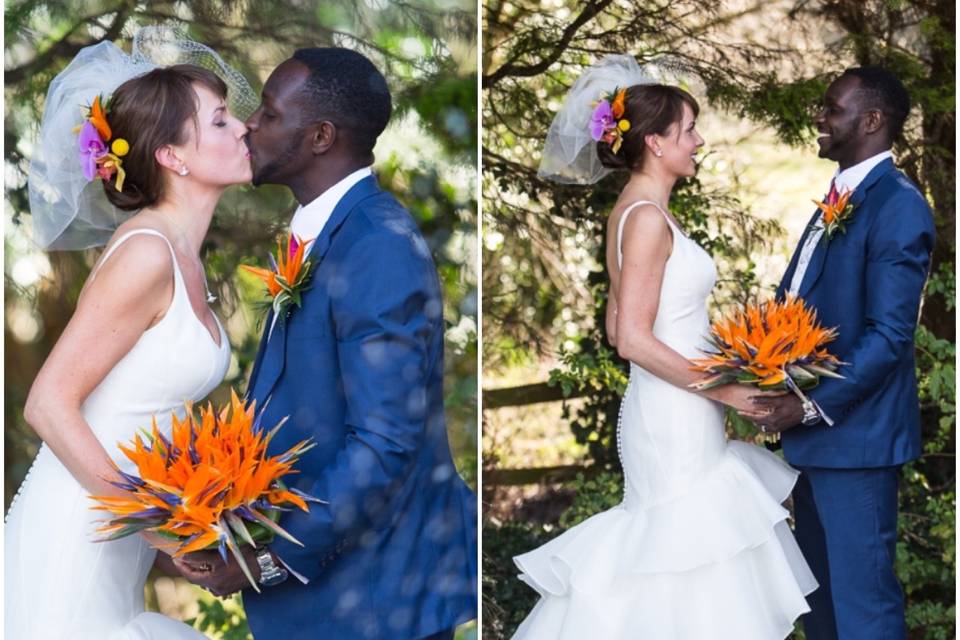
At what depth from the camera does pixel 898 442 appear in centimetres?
413

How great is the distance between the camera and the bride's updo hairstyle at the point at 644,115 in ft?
14.0

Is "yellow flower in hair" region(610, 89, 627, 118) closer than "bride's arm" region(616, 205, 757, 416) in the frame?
No

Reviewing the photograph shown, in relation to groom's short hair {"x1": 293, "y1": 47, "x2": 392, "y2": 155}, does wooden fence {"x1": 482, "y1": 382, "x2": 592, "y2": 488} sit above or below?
below

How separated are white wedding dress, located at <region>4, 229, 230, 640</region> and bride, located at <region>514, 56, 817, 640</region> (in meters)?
1.44

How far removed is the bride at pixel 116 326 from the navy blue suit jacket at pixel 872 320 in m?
1.86

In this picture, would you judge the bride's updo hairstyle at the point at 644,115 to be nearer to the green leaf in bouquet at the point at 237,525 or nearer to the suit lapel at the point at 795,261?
the suit lapel at the point at 795,261

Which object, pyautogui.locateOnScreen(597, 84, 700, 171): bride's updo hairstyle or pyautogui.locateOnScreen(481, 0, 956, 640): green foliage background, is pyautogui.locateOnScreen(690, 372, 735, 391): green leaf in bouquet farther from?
pyautogui.locateOnScreen(481, 0, 956, 640): green foliage background

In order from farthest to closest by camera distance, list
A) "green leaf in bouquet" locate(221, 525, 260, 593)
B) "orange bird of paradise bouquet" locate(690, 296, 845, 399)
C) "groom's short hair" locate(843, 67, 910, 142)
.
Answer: "groom's short hair" locate(843, 67, 910, 142) → "orange bird of paradise bouquet" locate(690, 296, 845, 399) → "green leaf in bouquet" locate(221, 525, 260, 593)

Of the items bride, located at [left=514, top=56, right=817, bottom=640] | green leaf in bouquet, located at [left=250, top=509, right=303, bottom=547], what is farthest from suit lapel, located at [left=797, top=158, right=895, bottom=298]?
green leaf in bouquet, located at [left=250, top=509, right=303, bottom=547]

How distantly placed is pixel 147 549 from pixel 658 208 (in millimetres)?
1844

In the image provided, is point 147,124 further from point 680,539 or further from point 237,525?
point 680,539

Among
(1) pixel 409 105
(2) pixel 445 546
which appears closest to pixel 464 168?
(1) pixel 409 105

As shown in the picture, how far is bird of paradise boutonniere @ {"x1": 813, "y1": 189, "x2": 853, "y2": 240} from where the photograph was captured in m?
4.18

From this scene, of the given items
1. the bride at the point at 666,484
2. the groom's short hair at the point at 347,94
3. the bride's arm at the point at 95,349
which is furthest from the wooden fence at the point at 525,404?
the bride's arm at the point at 95,349
